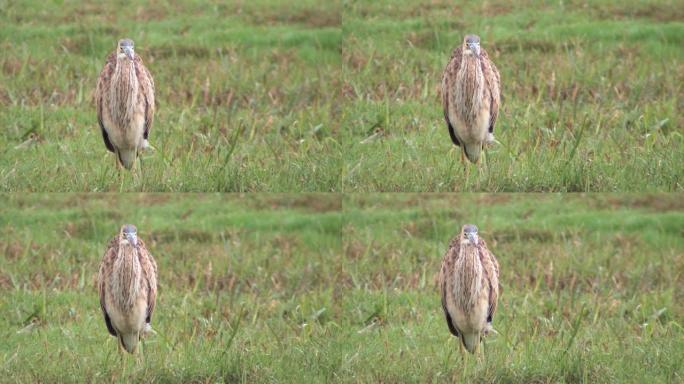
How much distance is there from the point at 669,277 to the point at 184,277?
264 cm

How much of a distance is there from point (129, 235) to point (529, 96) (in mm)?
2301

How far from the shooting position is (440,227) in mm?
7500

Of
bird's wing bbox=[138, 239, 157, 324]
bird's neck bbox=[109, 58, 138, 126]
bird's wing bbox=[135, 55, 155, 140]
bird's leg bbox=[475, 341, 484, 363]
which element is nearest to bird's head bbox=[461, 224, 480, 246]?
Answer: bird's leg bbox=[475, 341, 484, 363]

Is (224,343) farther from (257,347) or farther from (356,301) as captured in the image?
(356,301)

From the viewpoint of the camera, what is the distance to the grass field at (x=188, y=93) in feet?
A: 24.4

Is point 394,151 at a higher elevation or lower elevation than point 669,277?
higher

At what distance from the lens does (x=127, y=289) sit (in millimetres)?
7414

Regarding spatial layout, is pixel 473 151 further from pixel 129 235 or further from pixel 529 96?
pixel 129 235

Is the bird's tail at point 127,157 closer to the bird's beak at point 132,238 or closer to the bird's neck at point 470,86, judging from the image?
the bird's beak at point 132,238

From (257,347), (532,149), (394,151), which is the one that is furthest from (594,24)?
(257,347)

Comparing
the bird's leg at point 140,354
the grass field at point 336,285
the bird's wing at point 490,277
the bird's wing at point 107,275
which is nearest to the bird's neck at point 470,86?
the grass field at point 336,285

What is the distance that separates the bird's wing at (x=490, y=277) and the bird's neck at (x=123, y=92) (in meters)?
2.04

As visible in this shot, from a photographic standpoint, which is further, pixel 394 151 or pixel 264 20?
pixel 264 20

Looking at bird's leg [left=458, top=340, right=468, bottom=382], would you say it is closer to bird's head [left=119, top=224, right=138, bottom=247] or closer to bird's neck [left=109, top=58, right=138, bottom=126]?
bird's head [left=119, top=224, right=138, bottom=247]
